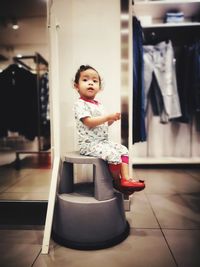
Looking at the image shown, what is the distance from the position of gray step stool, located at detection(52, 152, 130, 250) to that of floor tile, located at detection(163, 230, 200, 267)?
0.75 feet

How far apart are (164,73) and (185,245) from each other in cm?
184

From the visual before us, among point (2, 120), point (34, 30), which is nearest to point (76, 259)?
point (2, 120)

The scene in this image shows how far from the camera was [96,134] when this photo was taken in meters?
1.22

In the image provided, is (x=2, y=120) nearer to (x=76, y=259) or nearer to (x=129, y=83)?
(x=129, y=83)

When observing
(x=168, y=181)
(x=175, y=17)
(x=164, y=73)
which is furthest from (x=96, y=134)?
(x=175, y=17)

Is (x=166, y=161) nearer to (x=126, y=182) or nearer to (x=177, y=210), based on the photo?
Result: (x=177, y=210)

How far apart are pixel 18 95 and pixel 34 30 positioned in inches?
81.6

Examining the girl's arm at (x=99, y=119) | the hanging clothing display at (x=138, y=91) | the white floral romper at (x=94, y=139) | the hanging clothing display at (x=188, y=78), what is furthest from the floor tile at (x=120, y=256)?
the hanging clothing display at (x=188, y=78)

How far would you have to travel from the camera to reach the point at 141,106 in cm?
184

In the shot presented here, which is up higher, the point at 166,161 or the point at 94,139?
the point at 94,139

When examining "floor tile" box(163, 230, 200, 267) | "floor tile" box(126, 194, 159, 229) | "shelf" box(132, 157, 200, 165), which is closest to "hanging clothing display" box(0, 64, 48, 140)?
"shelf" box(132, 157, 200, 165)

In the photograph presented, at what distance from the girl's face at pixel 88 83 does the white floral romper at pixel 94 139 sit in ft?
0.16

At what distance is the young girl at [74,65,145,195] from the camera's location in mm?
1105

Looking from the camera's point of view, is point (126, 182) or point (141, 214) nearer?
point (126, 182)
